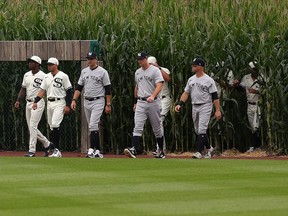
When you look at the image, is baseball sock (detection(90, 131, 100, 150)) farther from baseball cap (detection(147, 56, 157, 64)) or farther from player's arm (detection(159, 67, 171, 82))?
player's arm (detection(159, 67, 171, 82))

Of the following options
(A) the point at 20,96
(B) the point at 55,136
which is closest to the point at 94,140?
(B) the point at 55,136

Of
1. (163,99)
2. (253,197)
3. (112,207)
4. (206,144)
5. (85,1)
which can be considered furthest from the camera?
(85,1)

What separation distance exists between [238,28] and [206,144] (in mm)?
3314

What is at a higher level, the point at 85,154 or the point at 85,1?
the point at 85,1

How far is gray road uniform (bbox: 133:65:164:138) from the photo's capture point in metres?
22.8

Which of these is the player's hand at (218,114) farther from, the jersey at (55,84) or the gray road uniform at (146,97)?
the jersey at (55,84)

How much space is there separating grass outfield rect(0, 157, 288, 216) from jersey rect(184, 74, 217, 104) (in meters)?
2.11

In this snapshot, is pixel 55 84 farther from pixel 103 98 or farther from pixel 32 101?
pixel 103 98

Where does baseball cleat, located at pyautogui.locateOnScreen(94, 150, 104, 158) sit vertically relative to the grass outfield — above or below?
above

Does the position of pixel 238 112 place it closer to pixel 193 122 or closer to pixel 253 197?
pixel 193 122

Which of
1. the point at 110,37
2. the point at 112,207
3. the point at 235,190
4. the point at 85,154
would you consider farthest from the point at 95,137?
the point at 112,207

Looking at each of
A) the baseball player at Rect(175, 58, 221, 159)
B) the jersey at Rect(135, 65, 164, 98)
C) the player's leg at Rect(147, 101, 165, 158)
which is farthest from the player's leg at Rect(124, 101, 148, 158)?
the baseball player at Rect(175, 58, 221, 159)

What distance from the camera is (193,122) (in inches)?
985

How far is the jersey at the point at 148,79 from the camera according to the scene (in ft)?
74.6
